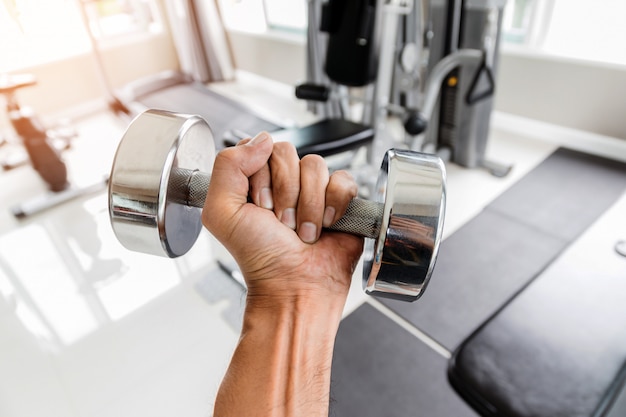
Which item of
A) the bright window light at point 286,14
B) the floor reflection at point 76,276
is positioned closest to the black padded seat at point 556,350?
the floor reflection at point 76,276

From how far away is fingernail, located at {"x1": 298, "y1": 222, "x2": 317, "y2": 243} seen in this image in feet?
1.80

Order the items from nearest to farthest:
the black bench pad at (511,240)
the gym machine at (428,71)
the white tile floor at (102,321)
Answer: the white tile floor at (102,321)
the black bench pad at (511,240)
the gym machine at (428,71)

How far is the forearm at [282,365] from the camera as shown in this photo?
549 millimetres

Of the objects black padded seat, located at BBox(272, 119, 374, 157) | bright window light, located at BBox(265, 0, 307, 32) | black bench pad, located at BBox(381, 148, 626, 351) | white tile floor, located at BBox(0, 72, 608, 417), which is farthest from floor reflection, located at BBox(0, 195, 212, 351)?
bright window light, located at BBox(265, 0, 307, 32)

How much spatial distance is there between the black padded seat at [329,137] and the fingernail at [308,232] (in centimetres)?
138

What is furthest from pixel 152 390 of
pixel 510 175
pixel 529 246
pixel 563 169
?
pixel 563 169

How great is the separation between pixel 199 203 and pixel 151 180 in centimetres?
8

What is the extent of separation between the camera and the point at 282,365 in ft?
1.83

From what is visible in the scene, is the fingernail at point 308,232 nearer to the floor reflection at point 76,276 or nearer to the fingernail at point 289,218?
the fingernail at point 289,218

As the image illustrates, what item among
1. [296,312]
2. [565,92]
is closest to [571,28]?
[565,92]

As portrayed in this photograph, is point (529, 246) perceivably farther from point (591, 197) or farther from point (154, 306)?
point (154, 306)

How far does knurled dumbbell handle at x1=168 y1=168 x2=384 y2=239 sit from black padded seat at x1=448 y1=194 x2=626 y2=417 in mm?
976

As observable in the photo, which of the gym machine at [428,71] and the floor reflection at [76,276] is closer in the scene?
the floor reflection at [76,276]

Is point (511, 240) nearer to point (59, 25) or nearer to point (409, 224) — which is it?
point (409, 224)
